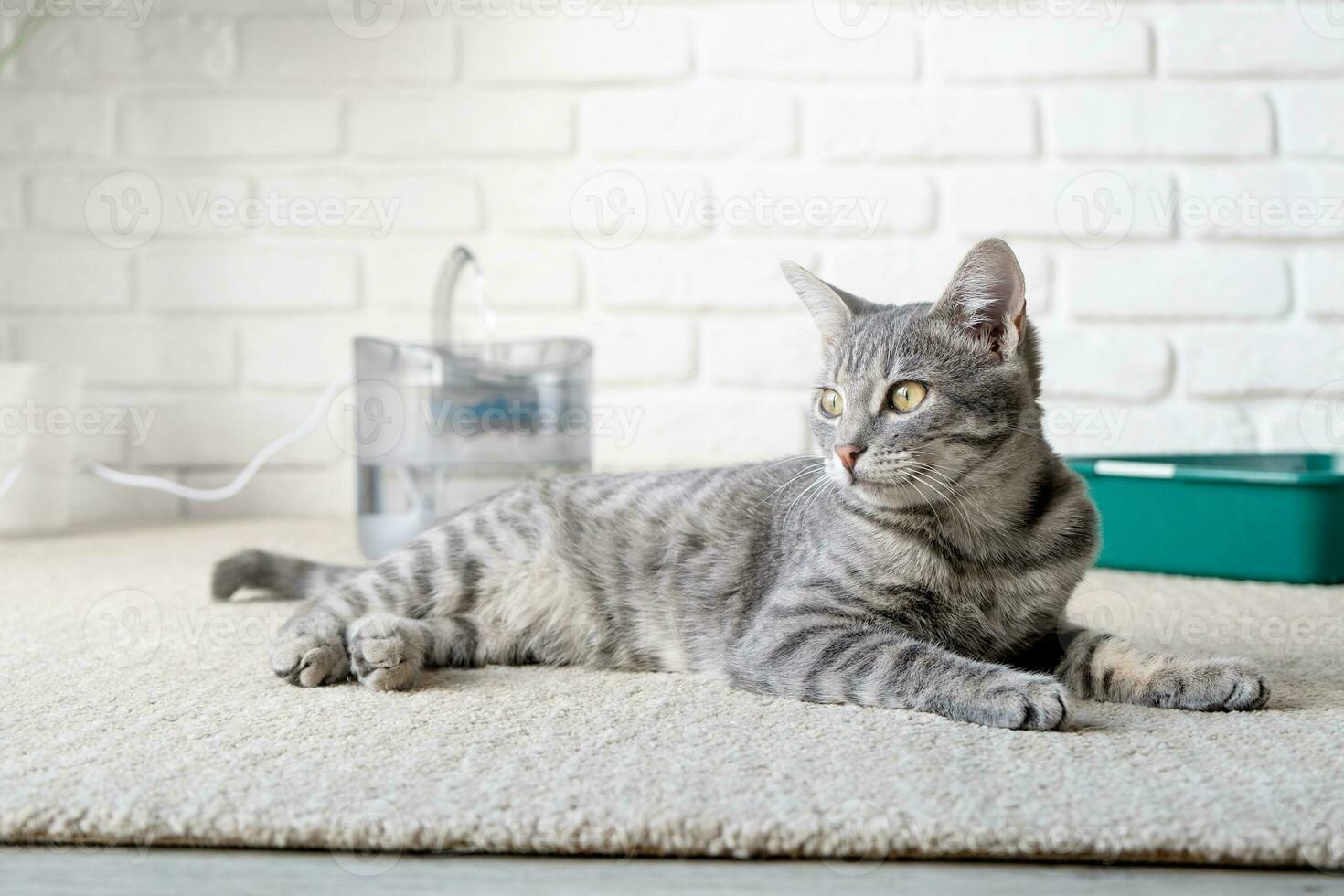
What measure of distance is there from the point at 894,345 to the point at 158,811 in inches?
29.5

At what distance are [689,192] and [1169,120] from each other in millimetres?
965

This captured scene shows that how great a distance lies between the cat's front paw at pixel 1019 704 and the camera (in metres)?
0.91

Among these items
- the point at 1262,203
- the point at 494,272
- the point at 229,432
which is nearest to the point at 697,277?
the point at 494,272

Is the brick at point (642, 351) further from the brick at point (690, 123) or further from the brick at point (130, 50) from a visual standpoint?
the brick at point (130, 50)

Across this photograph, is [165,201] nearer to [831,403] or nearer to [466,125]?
[466,125]

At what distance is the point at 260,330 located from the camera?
232 cm

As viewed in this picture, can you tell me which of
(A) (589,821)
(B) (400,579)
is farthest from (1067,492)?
(B) (400,579)

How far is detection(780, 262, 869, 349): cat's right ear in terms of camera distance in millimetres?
1209

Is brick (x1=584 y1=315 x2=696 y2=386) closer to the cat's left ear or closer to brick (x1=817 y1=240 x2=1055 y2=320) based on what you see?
brick (x1=817 y1=240 x2=1055 y2=320)

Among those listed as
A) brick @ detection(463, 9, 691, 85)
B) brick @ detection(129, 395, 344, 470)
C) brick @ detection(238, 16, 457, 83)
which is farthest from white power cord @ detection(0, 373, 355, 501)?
brick @ detection(463, 9, 691, 85)

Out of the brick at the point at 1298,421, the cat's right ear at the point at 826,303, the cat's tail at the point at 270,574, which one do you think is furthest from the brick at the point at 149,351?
the brick at the point at 1298,421

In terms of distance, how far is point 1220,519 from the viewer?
67.6 inches

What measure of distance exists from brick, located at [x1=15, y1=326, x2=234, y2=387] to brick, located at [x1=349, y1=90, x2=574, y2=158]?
1.68 ft

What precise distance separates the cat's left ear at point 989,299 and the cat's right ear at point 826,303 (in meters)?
0.13
